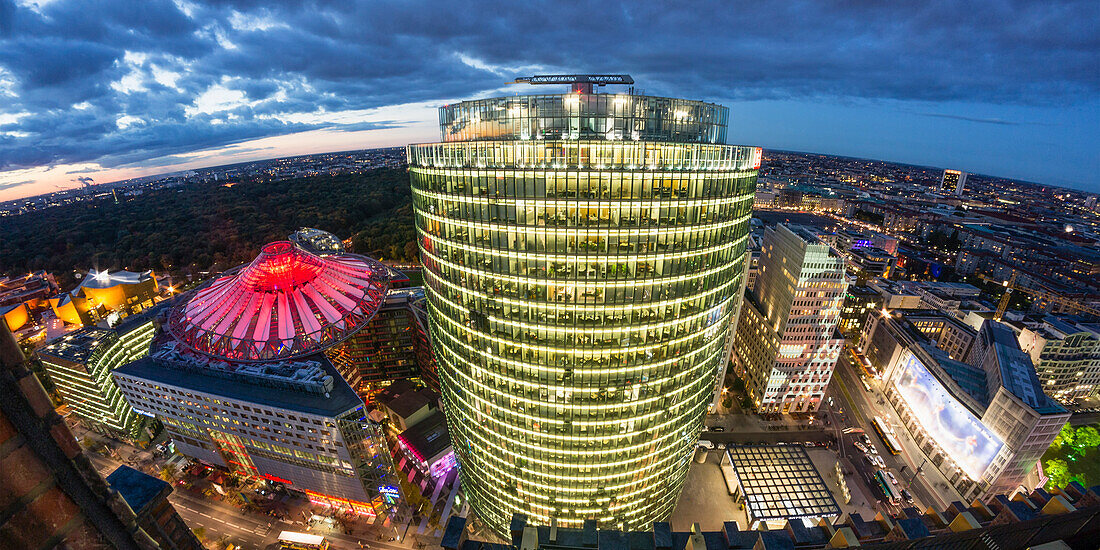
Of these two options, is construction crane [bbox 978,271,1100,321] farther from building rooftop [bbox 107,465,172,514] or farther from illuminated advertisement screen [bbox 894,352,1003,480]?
building rooftop [bbox 107,465,172,514]

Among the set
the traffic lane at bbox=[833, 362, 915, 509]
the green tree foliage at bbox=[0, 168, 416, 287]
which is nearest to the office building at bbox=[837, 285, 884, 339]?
the traffic lane at bbox=[833, 362, 915, 509]

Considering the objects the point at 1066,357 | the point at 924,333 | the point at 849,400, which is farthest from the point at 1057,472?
the point at 924,333

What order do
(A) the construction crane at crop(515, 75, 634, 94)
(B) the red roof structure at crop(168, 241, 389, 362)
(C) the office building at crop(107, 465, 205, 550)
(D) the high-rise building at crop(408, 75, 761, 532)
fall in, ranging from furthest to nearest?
(B) the red roof structure at crop(168, 241, 389, 362) < (A) the construction crane at crop(515, 75, 634, 94) < (D) the high-rise building at crop(408, 75, 761, 532) < (C) the office building at crop(107, 465, 205, 550)

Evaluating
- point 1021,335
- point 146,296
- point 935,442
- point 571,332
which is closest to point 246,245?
point 146,296

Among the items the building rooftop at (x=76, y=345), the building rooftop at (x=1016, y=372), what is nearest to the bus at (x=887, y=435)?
the building rooftop at (x=1016, y=372)

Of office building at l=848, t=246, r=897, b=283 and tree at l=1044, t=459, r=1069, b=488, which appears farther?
office building at l=848, t=246, r=897, b=283

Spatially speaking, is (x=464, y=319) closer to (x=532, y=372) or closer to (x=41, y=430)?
(x=532, y=372)

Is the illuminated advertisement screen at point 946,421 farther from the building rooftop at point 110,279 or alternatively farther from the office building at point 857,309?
the building rooftop at point 110,279
